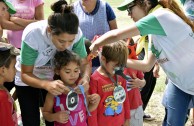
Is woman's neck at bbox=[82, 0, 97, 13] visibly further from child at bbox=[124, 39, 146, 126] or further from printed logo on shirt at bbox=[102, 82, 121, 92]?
printed logo on shirt at bbox=[102, 82, 121, 92]

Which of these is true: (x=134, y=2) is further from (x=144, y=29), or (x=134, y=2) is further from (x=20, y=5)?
(x=20, y=5)

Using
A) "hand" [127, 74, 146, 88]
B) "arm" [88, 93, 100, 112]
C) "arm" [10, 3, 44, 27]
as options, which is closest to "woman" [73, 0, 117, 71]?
"arm" [10, 3, 44, 27]

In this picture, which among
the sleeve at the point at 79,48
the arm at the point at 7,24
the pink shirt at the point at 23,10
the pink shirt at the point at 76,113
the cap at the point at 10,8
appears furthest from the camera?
the pink shirt at the point at 23,10

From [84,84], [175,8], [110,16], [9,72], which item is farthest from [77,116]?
[110,16]

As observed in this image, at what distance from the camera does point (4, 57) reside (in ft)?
7.50

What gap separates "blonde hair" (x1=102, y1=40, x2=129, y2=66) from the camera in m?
2.59

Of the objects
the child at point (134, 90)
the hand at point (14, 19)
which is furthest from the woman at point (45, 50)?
the hand at point (14, 19)

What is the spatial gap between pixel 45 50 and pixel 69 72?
248 millimetres

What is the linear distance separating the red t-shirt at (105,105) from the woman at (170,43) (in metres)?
0.25

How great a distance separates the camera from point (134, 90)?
9.67ft

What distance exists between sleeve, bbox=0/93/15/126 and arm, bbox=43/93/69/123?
0.95 feet

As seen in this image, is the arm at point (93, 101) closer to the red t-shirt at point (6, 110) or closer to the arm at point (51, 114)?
the arm at point (51, 114)

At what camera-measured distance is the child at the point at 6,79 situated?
2.18 meters

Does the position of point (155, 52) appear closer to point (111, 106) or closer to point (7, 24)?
point (111, 106)
